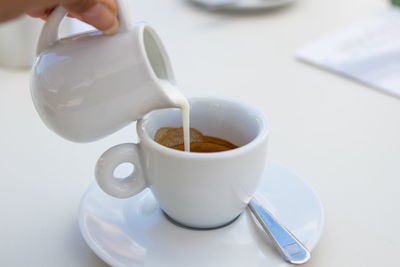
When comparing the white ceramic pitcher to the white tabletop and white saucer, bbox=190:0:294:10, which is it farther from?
white saucer, bbox=190:0:294:10

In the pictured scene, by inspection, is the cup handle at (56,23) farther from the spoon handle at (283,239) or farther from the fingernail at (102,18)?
the spoon handle at (283,239)

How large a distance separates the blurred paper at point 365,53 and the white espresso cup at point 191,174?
16.6 inches

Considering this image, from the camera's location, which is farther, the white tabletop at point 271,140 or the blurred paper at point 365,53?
the blurred paper at point 365,53

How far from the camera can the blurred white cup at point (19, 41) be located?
88cm

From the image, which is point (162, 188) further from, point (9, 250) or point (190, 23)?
point (190, 23)

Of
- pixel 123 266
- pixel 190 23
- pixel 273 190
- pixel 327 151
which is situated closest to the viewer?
pixel 123 266

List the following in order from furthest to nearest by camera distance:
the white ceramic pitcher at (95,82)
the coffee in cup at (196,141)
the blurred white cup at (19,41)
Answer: the blurred white cup at (19,41) < the coffee in cup at (196,141) < the white ceramic pitcher at (95,82)

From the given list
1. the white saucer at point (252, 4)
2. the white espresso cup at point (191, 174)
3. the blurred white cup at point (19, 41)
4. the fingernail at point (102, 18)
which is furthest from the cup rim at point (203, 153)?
the white saucer at point (252, 4)

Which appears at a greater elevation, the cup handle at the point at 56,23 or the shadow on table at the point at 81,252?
the cup handle at the point at 56,23

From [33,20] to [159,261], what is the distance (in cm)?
54

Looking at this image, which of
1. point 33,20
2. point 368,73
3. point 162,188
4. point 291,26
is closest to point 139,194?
point 162,188

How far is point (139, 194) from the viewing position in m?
0.62

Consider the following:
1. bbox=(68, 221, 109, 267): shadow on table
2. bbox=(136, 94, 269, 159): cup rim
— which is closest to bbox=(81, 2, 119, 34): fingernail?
bbox=(136, 94, 269, 159): cup rim

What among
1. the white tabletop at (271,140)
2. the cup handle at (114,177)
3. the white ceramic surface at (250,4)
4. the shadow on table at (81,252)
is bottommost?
the white tabletop at (271,140)
